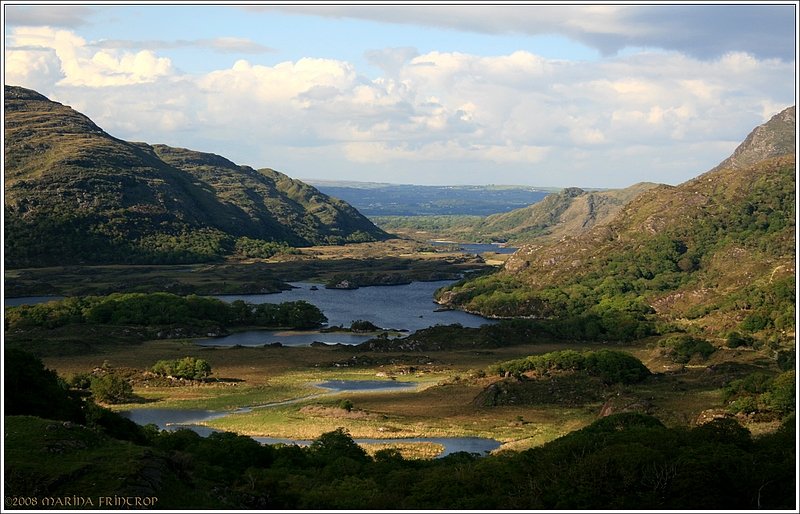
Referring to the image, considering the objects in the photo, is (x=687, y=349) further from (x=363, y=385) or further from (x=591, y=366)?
(x=363, y=385)

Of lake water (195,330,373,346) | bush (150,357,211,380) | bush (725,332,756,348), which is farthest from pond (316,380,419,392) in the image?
bush (725,332,756,348)

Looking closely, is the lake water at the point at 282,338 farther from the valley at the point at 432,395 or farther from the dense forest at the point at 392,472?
the dense forest at the point at 392,472

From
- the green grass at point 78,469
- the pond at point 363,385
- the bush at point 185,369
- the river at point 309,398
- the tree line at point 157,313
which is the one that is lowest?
the pond at point 363,385

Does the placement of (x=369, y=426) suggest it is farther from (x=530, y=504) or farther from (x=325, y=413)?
(x=530, y=504)

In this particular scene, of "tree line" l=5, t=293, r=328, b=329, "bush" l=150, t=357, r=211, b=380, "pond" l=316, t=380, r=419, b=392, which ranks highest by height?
"tree line" l=5, t=293, r=328, b=329

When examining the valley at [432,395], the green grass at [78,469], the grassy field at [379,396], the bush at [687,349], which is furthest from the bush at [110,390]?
the bush at [687,349]

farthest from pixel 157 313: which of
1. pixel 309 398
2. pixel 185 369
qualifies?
pixel 309 398

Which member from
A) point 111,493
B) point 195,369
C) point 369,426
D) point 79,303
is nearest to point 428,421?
point 369,426

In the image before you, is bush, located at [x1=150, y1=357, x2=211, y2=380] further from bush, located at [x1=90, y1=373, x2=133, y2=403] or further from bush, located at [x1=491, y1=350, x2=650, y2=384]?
bush, located at [x1=491, y1=350, x2=650, y2=384]

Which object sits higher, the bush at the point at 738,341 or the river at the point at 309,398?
the bush at the point at 738,341

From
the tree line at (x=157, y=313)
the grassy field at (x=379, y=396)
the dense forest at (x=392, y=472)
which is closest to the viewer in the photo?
the dense forest at (x=392, y=472)

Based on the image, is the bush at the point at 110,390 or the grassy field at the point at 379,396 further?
the bush at the point at 110,390
